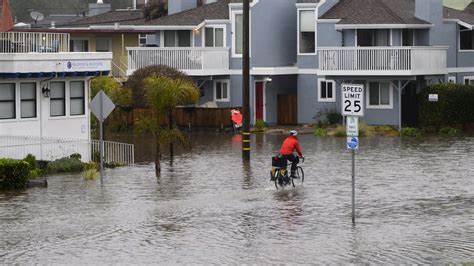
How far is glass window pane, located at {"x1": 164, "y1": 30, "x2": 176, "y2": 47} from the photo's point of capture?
6338cm

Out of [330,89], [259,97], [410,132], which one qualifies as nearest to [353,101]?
[410,132]

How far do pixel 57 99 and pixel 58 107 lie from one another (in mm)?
277

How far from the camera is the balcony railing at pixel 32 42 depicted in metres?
39.5

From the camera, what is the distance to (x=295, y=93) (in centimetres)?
6241

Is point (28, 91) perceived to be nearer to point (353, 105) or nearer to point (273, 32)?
point (353, 105)

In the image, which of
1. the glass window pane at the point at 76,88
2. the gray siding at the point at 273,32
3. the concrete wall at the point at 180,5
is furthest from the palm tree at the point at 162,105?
the concrete wall at the point at 180,5

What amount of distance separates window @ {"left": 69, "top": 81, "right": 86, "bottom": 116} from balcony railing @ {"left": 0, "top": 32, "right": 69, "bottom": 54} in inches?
Result: 50.1

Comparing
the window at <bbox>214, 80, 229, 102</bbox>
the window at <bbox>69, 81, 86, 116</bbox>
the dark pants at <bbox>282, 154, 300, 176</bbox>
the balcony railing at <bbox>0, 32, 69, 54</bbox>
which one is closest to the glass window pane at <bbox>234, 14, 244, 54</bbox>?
the window at <bbox>214, 80, 229, 102</bbox>

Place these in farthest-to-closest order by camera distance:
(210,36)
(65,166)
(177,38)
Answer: (177,38)
(210,36)
(65,166)

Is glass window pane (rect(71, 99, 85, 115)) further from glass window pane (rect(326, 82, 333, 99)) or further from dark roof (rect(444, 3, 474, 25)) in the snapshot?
dark roof (rect(444, 3, 474, 25))

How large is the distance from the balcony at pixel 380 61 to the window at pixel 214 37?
624 cm

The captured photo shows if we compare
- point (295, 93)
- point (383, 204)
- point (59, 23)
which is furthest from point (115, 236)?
point (59, 23)

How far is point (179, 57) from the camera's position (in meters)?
59.9

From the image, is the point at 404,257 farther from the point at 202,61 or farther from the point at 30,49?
the point at 202,61
